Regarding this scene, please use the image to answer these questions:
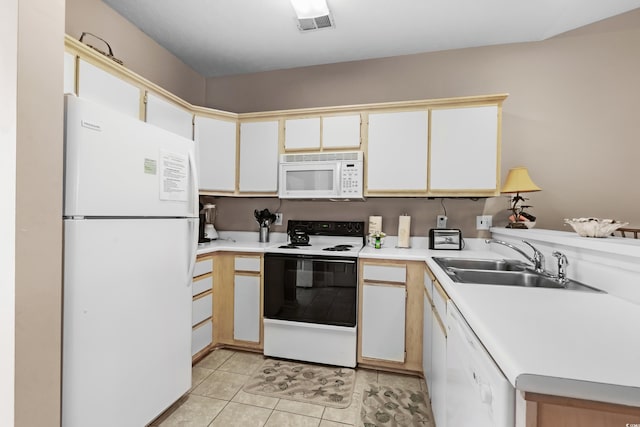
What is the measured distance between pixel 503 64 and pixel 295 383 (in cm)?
313

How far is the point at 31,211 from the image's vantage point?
1062mm

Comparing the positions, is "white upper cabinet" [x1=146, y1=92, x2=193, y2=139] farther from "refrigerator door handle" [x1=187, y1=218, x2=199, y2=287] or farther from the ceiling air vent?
the ceiling air vent

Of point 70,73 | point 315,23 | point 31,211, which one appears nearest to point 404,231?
point 315,23

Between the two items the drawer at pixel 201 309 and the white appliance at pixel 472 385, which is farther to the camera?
the drawer at pixel 201 309

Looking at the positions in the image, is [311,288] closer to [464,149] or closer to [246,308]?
[246,308]

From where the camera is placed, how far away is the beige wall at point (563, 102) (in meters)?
2.34

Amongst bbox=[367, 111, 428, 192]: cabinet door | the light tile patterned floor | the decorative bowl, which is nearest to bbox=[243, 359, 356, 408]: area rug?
the light tile patterned floor

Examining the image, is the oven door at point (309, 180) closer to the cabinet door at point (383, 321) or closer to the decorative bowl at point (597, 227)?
the cabinet door at point (383, 321)

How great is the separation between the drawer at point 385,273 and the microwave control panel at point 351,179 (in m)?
0.66

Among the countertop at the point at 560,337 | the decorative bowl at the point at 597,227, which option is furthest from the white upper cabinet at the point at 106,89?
the decorative bowl at the point at 597,227

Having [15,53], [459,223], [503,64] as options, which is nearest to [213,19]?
[15,53]

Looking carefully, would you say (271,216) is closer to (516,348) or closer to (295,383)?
(295,383)

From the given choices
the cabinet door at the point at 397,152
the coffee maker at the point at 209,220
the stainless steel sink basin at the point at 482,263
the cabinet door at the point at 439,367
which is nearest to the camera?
the cabinet door at the point at 439,367

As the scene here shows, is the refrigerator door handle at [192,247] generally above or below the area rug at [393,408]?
above
